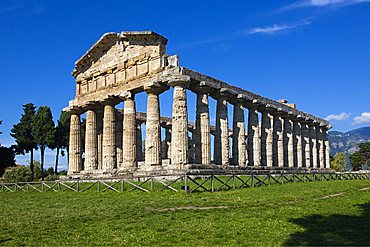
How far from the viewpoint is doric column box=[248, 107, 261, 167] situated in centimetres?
4525

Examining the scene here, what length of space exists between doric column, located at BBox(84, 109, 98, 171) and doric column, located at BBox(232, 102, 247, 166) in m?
14.9

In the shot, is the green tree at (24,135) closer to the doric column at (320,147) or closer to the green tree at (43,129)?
the green tree at (43,129)

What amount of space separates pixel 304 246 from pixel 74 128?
3802cm

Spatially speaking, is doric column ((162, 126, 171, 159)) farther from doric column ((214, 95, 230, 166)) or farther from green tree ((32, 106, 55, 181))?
doric column ((214, 95, 230, 166))

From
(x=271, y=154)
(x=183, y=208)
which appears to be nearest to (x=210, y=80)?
(x=271, y=154)

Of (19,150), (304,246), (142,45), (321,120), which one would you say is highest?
(142,45)

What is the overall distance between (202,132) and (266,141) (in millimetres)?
13926

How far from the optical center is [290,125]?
5416 centimetres

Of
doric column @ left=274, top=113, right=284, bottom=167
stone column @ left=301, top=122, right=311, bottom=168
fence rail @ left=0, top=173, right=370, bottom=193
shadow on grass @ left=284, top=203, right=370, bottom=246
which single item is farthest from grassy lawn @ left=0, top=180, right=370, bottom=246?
stone column @ left=301, top=122, right=311, bottom=168

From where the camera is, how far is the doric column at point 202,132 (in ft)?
121

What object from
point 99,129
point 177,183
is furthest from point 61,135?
point 177,183

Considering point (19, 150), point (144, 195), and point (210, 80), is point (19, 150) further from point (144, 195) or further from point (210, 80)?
point (144, 195)

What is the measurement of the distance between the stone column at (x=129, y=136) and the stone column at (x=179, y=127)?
18.9 feet

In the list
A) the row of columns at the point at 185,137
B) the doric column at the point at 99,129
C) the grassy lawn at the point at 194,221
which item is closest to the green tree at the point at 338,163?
the row of columns at the point at 185,137
